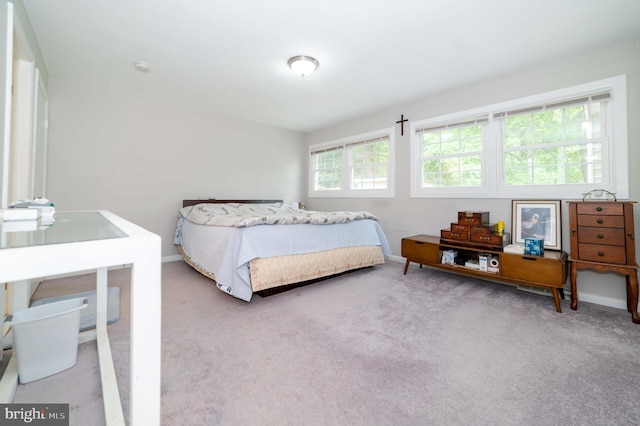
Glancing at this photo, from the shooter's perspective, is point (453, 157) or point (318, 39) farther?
point (453, 157)

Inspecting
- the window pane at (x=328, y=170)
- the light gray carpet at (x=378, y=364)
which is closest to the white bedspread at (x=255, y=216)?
the light gray carpet at (x=378, y=364)

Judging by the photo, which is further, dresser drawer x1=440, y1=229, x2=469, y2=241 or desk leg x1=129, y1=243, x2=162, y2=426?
dresser drawer x1=440, y1=229, x2=469, y2=241

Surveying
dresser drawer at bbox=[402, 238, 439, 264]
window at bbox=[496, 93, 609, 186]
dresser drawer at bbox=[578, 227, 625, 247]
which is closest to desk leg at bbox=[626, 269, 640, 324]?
dresser drawer at bbox=[578, 227, 625, 247]

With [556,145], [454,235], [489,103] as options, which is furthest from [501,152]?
[454,235]

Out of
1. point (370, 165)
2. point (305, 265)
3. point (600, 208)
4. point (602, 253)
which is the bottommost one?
point (305, 265)

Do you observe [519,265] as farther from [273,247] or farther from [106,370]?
[106,370]

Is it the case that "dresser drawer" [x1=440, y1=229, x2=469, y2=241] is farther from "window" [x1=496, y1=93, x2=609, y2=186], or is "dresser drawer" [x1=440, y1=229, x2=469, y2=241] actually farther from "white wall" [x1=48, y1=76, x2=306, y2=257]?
"white wall" [x1=48, y1=76, x2=306, y2=257]

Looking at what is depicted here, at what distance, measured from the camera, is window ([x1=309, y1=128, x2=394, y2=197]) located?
420cm

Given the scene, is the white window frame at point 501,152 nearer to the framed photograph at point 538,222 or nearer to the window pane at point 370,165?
the framed photograph at point 538,222

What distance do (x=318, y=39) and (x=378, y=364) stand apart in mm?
2564

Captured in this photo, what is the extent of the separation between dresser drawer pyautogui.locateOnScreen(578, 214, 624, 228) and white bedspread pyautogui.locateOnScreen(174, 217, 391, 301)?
194 cm

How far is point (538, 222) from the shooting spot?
2730 millimetres

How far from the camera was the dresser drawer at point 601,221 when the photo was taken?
6.94 ft

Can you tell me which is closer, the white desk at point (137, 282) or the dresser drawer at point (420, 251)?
the white desk at point (137, 282)
